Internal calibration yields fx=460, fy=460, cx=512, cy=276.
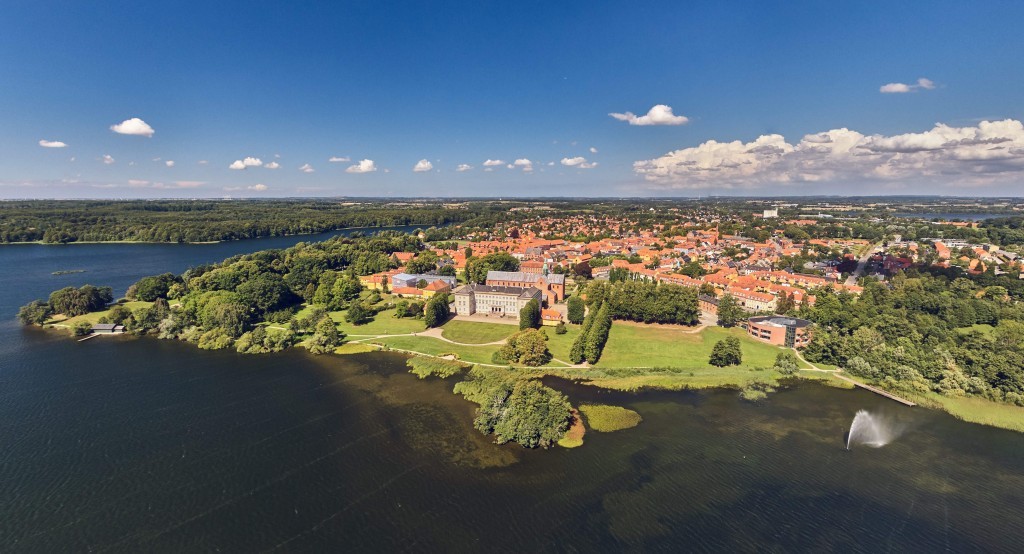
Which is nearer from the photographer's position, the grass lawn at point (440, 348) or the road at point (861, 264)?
the grass lawn at point (440, 348)

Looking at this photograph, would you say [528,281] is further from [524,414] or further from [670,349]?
[524,414]

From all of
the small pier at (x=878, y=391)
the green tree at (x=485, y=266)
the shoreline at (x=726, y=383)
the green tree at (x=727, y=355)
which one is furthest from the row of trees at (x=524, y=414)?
the green tree at (x=485, y=266)

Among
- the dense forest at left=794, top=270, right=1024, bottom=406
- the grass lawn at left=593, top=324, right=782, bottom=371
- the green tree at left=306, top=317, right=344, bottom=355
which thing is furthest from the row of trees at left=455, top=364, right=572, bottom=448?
the dense forest at left=794, top=270, right=1024, bottom=406

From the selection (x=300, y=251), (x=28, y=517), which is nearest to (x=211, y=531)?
(x=28, y=517)

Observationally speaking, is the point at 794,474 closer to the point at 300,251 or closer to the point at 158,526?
the point at 158,526

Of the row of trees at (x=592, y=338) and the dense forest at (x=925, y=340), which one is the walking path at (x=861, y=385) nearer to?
the dense forest at (x=925, y=340)

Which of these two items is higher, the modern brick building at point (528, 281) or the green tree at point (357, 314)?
the modern brick building at point (528, 281)

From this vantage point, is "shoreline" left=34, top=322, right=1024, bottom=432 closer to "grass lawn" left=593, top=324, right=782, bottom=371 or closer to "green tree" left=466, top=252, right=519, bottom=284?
"grass lawn" left=593, top=324, right=782, bottom=371
